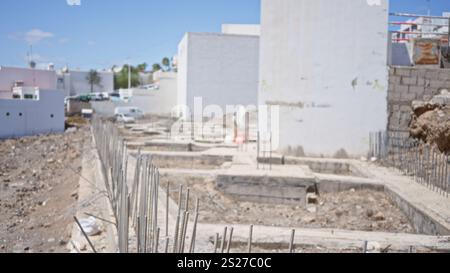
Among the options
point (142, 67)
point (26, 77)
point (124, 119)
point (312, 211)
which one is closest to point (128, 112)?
point (124, 119)

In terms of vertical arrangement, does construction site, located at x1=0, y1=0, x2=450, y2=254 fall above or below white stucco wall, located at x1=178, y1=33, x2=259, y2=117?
below

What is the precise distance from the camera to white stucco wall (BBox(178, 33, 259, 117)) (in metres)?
28.7

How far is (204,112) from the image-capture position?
94.5 feet

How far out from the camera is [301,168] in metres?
8.80

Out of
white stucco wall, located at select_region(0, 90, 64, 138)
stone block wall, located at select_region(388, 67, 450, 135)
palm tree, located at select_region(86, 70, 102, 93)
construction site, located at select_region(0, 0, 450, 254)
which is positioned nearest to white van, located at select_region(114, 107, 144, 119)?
white stucco wall, located at select_region(0, 90, 64, 138)

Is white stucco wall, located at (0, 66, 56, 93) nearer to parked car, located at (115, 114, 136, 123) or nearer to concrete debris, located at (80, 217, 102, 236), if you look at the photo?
parked car, located at (115, 114, 136, 123)

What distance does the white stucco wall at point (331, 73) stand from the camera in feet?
32.4

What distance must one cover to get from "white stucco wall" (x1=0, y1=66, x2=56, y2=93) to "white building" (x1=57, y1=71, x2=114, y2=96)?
16885 mm

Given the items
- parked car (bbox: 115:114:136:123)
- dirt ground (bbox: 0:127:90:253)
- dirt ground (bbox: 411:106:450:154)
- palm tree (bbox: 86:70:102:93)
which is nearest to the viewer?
dirt ground (bbox: 0:127:90:253)
